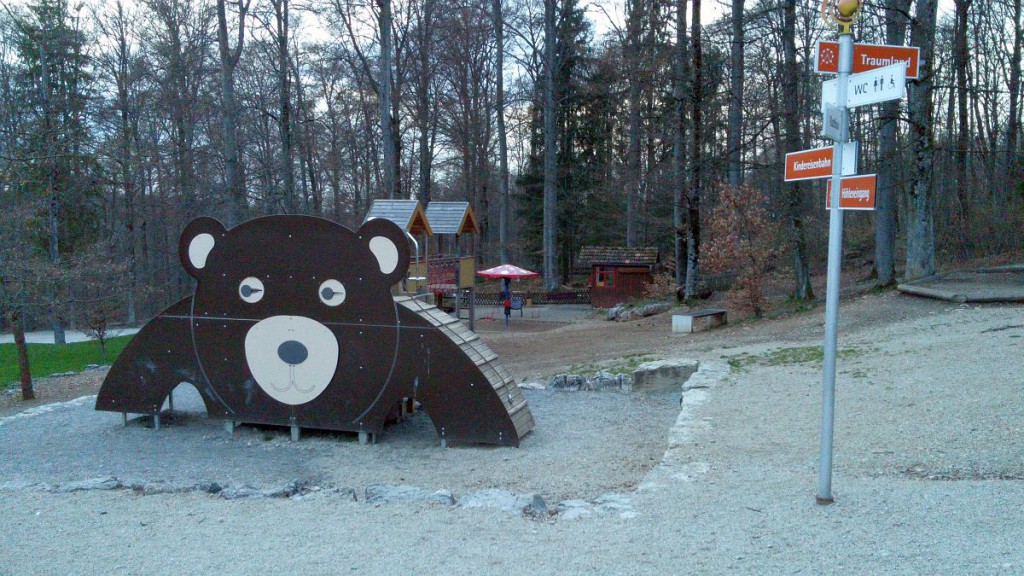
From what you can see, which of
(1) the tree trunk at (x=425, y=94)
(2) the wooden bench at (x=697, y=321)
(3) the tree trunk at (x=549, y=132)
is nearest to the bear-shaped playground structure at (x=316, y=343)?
(2) the wooden bench at (x=697, y=321)

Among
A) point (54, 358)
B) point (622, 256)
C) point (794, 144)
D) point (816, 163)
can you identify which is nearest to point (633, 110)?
point (622, 256)

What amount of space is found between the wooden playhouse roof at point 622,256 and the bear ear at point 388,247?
28.0 m

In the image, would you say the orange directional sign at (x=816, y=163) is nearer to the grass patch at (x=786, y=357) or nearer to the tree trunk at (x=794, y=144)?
the grass patch at (x=786, y=357)

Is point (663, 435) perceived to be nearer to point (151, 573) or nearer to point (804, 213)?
point (151, 573)

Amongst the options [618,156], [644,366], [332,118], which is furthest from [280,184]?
[644,366]

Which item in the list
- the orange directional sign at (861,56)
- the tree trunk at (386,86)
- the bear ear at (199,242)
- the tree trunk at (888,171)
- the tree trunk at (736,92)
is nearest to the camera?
the orange directional sign at (861,56)

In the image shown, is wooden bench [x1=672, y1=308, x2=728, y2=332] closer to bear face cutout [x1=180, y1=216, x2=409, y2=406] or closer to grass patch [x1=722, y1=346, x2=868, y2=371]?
grass patch [x1=722, y1=346, x2=868, y2=371]

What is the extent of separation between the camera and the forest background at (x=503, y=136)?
17.7 m

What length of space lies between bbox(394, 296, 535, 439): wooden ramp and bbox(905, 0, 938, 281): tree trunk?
1288cm

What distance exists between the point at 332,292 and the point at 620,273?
92.5 feet

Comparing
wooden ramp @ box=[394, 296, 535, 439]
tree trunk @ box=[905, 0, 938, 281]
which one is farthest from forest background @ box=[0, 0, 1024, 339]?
wooden ramp @ box=[394, 296, 535, 439]

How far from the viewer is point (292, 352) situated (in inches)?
398

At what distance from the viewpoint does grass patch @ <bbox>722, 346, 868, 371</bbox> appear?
1198 centimetres

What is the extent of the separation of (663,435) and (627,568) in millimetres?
4751
